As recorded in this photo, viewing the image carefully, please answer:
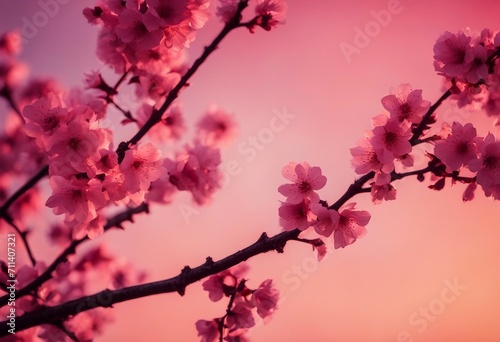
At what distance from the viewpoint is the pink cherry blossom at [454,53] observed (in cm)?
222

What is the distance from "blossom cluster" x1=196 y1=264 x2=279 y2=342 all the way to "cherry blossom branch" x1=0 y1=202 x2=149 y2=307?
102cm

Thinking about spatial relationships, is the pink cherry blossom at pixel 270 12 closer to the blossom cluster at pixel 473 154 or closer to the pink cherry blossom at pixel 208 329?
the blossom cluster at pixel 473 154

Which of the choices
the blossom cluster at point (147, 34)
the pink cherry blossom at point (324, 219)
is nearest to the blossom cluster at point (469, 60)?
the pink cherry blossom at point (324, 219)

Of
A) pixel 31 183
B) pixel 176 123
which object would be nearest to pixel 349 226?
pixel 176 123

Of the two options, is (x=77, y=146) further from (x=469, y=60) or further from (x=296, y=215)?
(x=469, y=60)

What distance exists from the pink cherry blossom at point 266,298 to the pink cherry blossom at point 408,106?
3.74ft

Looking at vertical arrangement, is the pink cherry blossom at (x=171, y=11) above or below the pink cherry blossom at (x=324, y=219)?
above

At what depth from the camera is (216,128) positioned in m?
4.52

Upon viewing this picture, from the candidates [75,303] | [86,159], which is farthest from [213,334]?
[86,159]

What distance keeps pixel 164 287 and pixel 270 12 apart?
1.72 metres

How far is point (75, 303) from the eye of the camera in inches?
89.5

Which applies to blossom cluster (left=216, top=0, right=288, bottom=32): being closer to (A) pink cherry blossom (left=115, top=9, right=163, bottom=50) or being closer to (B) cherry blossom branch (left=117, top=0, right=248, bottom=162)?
(B) cherry blossom branch (left=117, top=0, right=248, bottom=162)

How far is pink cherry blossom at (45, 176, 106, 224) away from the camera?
2084 mm

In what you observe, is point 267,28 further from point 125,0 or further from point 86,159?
point 86,159
